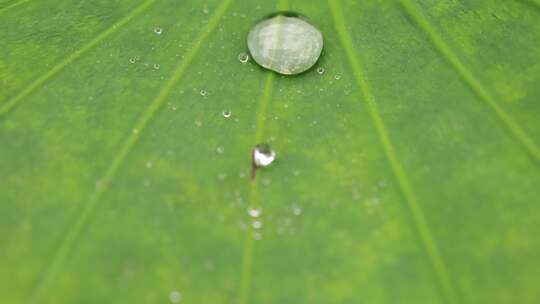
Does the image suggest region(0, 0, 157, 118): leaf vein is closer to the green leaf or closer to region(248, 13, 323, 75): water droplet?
the green leaf

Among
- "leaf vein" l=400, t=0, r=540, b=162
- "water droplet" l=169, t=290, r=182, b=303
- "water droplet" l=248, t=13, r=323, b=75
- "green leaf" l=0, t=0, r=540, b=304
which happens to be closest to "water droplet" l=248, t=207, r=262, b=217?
"green leaf" l=0, t=0, r=540, b=304

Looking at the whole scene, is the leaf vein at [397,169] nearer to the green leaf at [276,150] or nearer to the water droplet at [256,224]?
the green leaf at [276,150]

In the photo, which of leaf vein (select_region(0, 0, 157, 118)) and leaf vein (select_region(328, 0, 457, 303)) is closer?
leaf vein (select_region(328, 0, 457, 303))

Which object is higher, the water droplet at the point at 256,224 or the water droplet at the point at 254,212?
the water droplet at the point at 254,212

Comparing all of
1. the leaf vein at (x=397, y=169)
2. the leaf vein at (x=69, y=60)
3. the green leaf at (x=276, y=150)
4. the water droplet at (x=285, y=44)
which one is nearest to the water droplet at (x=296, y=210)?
the green leaf at (x=276, y=150)

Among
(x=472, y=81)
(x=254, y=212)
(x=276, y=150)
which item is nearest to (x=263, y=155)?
(x=276, y=150)

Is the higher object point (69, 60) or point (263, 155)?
point (69, 60)

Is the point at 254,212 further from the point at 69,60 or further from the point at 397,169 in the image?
the point at 69,60
